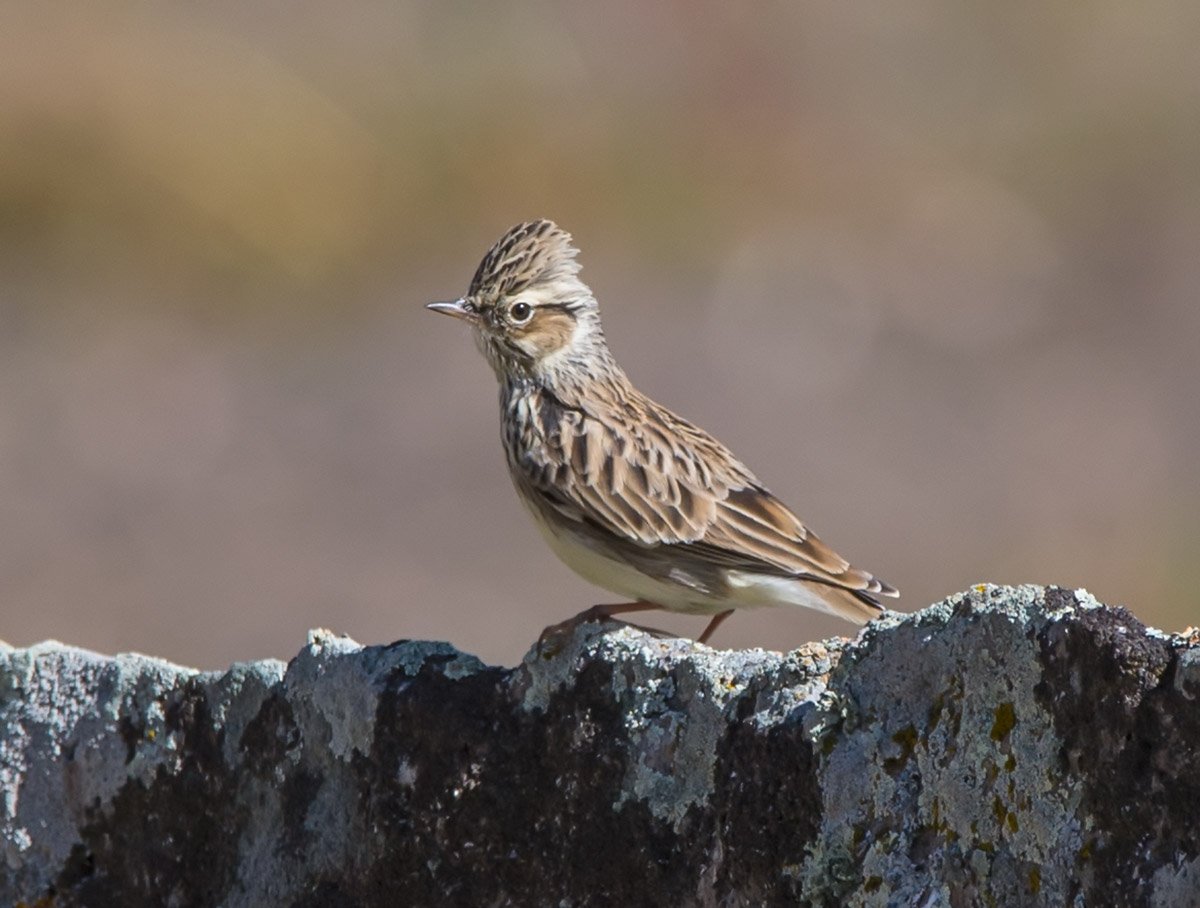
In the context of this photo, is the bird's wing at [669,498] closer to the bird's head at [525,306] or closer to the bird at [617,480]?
the bird at [617,480]

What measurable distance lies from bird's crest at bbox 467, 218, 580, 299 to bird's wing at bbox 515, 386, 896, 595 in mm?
410

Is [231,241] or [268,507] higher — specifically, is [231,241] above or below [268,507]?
above

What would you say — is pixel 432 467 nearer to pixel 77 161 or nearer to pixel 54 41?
pixel 77 161

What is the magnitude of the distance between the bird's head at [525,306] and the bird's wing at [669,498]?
258 millimetres

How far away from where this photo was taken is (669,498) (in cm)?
597

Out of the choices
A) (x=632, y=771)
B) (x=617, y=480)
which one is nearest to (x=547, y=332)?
(x=617, y=480)

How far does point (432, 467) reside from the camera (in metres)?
11.2

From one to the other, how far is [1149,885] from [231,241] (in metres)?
10.6

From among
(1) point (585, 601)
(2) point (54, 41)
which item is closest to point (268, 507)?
(1) point (585, 601)

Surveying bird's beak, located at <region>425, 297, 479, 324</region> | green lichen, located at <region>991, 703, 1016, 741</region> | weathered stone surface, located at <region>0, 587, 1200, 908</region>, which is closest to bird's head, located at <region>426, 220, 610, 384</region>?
bird's beak, located at <region>425, 297, 479, 324</region>

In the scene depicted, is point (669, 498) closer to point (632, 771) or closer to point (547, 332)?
point (547, 332)

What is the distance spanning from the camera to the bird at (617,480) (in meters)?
5.84

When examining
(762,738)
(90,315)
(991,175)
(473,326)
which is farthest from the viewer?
(991,175)

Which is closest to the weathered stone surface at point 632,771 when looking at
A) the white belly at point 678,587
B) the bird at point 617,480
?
the bird at point 617,480
